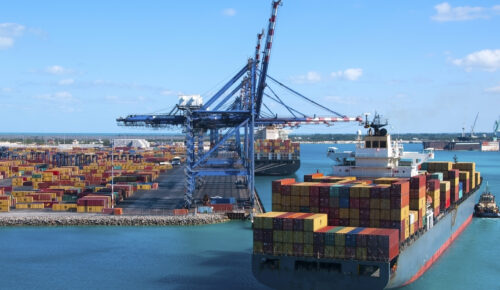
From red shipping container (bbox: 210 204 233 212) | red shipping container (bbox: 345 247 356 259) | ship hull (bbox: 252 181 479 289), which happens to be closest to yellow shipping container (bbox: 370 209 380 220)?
ship hull (bbox: 252 181 479 289)

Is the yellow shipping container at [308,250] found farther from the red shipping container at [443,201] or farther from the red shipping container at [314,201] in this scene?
the red shipping container at [443,201]

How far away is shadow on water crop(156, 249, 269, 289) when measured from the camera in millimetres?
29773

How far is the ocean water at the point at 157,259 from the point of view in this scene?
31266mm

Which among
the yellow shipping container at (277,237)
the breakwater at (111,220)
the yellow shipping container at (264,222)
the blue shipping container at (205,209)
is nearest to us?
the yellow shipping container at (277,237)

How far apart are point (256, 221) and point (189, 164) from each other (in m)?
27.3

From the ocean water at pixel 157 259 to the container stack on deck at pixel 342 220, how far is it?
369 centimetres

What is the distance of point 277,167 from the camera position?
10225 centimetres

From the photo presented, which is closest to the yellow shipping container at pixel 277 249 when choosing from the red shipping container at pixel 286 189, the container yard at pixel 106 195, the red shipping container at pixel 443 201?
the red shipping container at pixel 286 189

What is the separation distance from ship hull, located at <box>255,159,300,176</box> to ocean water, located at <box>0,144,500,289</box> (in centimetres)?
5406

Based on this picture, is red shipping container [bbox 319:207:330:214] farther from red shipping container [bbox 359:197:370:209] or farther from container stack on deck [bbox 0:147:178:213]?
container stack on deck [bbox 0:147:178:213]

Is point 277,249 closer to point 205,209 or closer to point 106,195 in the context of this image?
point 205,209

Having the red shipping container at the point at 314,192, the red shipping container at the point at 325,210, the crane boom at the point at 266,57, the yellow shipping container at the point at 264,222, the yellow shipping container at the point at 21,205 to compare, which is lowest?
the yellow shipping container at the point at 21,205

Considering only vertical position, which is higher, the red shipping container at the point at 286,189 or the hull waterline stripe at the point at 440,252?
the red shipping container at the point at 286,189

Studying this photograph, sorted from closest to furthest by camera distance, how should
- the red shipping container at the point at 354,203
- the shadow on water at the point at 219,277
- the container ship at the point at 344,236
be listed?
the container ship at the point at 344,236 → the red shipping container at the point at 354,203 → the shadow on water at the point at 219,277
